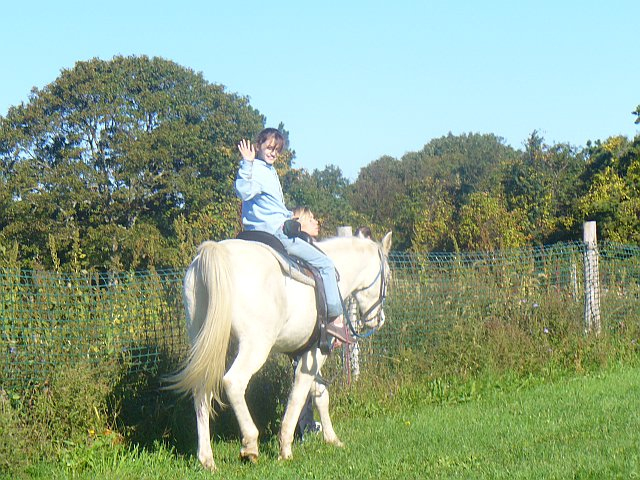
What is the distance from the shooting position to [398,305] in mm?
9930

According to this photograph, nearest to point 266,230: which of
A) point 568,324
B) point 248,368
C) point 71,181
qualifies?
point 248,368

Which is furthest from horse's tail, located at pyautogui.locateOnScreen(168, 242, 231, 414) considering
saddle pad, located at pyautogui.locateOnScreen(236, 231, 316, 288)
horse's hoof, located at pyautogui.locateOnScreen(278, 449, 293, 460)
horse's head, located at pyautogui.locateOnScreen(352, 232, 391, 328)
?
horse's head, located at pyautogui.locateOnScreen(352, 232, 391, 328)

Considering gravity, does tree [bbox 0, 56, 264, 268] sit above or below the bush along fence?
above

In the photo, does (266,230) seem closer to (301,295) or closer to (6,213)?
(301,295)

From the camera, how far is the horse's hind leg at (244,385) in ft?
20.3

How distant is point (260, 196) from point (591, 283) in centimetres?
654

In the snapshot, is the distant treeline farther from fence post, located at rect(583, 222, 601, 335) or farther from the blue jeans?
the blue jeans

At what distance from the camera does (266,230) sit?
22.4 ft

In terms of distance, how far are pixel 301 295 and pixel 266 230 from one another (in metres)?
0.61

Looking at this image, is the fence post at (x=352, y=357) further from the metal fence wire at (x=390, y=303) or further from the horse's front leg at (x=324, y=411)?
the horse's front leg at (x=324, y=411)

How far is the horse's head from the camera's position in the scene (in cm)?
773

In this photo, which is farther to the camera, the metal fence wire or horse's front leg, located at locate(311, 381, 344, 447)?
horse's front leg, located at locate(311, 381, 344, 447)

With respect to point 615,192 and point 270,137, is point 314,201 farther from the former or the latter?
point 270,137

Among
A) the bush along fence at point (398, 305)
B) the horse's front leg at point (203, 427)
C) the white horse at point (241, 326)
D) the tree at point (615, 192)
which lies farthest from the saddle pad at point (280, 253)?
the tree at point (615, 192)
